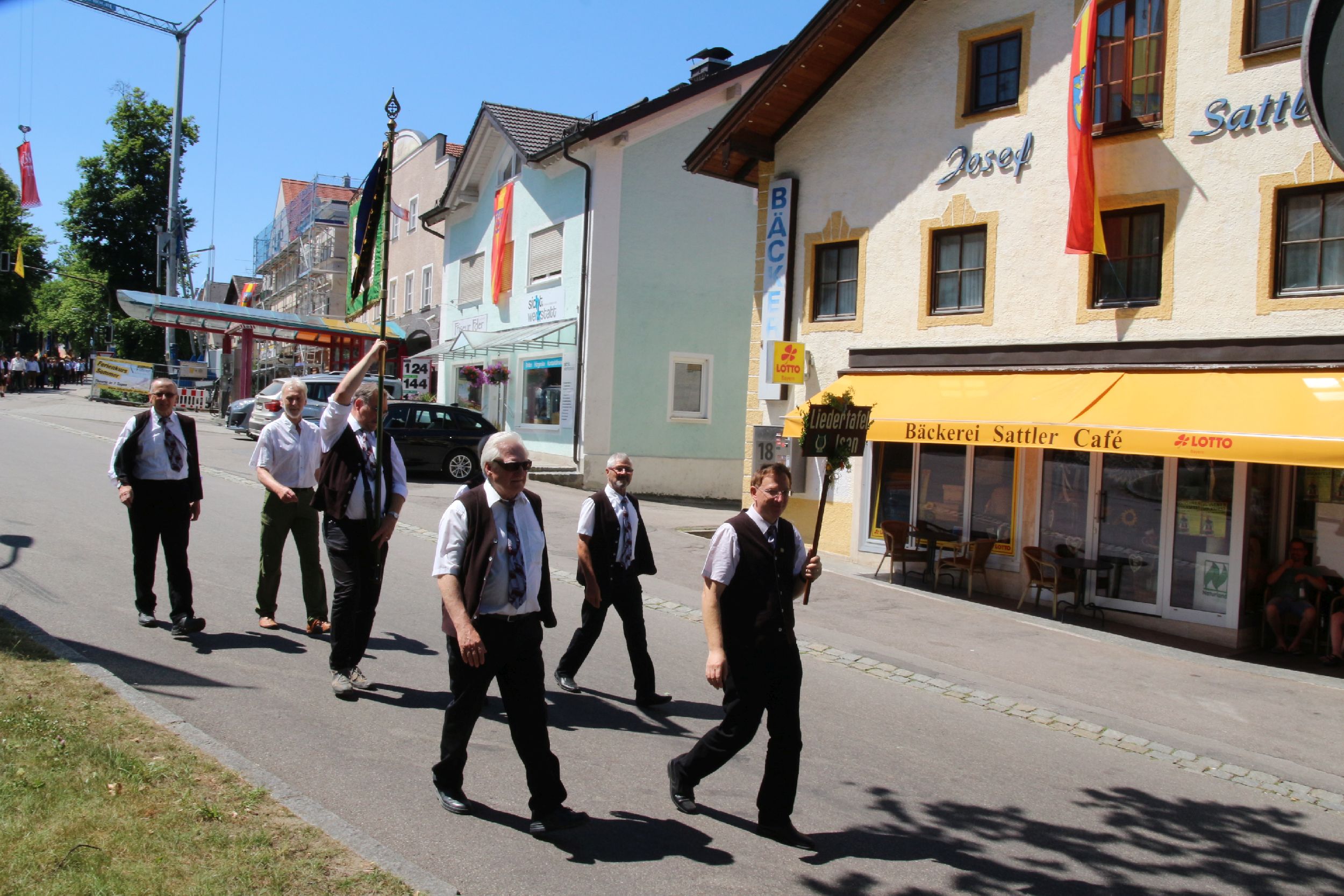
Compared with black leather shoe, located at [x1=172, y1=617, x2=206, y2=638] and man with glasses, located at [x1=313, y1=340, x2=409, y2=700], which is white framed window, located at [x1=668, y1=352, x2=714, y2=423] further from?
man with glasses, located at [x1=313, y1=340, x2=409, y2=700]

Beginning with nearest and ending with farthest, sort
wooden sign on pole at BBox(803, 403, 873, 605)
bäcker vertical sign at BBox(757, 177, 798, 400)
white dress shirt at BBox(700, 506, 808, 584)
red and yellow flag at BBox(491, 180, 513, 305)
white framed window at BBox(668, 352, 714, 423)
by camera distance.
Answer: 1. white dress shirt at BBox(700, 506, 808, 584)
2. wooden sign on pole at BBox(803, 403, 873, 605)
3. bäcker vertical sign at BBox(757, 177, 798, 400)
4. white framed window at BBox(668, 352, 714, 423)
5. red and yellow flag at BBox(491, 180, 513, 305)

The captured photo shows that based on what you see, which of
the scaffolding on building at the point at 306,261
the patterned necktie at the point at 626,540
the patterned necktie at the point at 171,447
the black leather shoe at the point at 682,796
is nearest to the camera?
the black leather shoe at the point at 682,796

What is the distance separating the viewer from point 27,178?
39344 millimetres

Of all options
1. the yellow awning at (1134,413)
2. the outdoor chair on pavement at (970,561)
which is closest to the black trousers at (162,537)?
the yellow awning at (1134,413)

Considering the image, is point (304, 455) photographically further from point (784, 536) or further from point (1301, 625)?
point (1301, 625)

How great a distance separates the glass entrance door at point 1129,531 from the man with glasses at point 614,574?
7.39 metres

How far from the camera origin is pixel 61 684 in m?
5.49

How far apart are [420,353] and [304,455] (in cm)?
2355

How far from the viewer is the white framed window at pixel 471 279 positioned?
94.0 feet

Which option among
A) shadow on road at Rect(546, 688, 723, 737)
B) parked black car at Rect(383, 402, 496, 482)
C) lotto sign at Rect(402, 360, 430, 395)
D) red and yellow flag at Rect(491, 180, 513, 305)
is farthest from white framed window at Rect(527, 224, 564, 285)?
shadow on road at Rect(546, 688, 723, 737)

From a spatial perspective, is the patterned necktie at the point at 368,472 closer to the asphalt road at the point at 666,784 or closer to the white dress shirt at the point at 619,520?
the asphalt road at the point at 666,784

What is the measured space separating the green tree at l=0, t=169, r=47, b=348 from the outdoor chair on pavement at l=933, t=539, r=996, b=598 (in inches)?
2230

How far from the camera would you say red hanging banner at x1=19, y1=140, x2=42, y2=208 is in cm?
3909

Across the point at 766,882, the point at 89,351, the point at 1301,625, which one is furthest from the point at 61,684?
the point at 89,351
